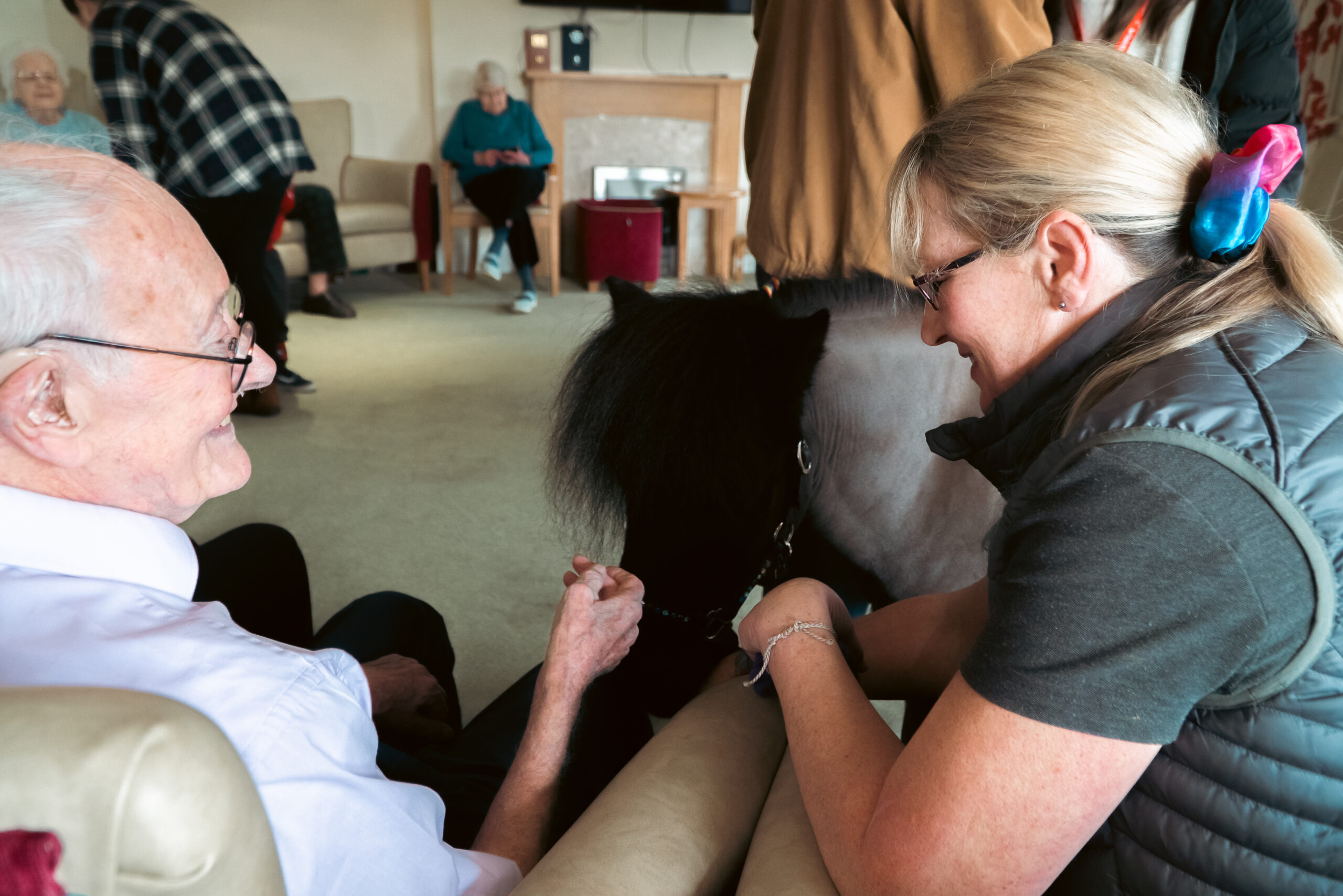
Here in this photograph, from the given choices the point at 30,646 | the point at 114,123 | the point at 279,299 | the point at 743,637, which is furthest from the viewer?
the point at 279,299

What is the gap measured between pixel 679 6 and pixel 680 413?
612 centimetres

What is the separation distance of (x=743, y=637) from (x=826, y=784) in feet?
0.68

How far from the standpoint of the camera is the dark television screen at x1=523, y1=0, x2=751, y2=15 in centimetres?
613

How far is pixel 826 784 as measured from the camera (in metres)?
0.69

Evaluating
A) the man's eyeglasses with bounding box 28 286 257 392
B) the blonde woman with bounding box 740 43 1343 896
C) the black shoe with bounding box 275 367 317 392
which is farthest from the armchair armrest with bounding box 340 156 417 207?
the blonde woman with bounding box 740 43 1343 896

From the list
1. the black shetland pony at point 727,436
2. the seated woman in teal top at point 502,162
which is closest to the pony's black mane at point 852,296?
the black shetland pony at point 727,436

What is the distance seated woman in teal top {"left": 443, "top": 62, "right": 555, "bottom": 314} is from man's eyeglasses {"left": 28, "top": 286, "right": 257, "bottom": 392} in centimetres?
454

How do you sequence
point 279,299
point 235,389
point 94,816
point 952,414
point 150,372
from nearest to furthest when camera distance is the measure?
point 94,816, point 150,372, point 235,389, point 952,414, point 279,299

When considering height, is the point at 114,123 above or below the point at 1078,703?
above

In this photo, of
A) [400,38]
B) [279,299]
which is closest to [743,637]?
[279,299]

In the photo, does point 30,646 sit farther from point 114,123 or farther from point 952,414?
point 114,123

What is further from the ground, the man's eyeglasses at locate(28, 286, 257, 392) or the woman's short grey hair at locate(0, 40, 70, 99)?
the woman's short grey hair at locate(0, 40, 70, 99)

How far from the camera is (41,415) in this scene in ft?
1.93

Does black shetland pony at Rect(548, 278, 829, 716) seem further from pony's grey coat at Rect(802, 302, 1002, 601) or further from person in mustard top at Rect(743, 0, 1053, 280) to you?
person in mustard top at Rect(743, 0, 1053, 280)
